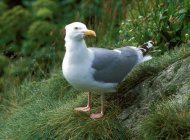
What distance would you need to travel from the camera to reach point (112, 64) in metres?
5.36

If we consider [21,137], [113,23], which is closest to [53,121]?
[21,137]

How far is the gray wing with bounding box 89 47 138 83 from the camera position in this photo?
5246 mm

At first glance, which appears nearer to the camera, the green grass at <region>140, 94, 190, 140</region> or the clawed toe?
the green grass at <region>140, 94, 190, 140</region>

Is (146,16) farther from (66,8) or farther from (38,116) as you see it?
(66,8)

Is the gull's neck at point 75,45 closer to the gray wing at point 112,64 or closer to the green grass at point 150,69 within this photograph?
the gray wing at point 112,64

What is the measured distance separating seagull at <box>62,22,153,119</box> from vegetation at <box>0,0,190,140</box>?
242 millimetres

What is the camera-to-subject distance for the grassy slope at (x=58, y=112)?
5.28 meters

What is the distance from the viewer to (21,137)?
5.79m

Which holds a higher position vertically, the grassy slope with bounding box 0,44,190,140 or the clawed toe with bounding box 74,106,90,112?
the clawed toe with bounding box 74,106,90,112

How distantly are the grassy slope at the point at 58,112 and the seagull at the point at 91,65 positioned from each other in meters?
0.14

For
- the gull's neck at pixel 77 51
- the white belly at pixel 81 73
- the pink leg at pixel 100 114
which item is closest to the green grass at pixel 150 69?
the pink leg at pixel 100 114

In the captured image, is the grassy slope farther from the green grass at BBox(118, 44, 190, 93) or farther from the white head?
the white head

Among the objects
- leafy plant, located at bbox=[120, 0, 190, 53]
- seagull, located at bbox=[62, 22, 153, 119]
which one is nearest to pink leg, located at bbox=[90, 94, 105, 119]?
seagull, located at bbox=[62, 22, 153, 119]

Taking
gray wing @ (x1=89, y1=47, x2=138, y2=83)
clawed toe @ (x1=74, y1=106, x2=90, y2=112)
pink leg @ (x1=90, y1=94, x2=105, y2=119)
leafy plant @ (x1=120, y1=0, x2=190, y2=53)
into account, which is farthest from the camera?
leafy plant @ (x1=120, y1=0, x2=190, y2=53)
